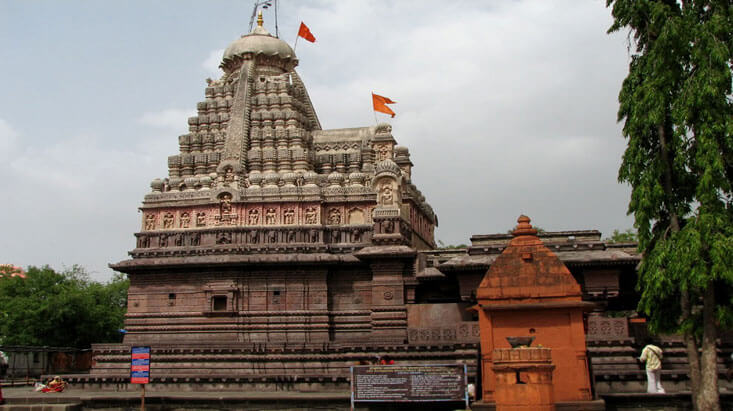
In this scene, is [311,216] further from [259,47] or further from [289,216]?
[259,47]

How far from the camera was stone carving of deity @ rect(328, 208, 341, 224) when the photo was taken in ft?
96.4

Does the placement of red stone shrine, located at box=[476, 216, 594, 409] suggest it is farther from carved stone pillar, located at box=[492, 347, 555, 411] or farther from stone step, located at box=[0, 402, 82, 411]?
stone step, located at box=[0, 402, 82, 411]

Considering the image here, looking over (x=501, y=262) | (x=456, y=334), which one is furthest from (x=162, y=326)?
(x=501, y=262)

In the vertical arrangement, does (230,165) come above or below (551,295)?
above

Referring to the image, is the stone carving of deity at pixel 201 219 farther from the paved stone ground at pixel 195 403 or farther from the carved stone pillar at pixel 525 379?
the carved stone pillar at pixel 525 379

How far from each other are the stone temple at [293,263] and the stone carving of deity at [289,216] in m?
0.06

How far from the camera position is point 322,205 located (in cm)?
2931

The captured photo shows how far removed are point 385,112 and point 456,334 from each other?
1403cm

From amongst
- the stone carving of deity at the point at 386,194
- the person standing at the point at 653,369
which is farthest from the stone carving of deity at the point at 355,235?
the person standing at the point at 653,369

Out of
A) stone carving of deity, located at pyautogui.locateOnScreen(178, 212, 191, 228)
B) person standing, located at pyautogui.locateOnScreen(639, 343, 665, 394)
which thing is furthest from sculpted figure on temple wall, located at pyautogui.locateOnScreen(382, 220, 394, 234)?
person standing, located at pyautogui.locateOnScreen(639, 343, 665, 394)

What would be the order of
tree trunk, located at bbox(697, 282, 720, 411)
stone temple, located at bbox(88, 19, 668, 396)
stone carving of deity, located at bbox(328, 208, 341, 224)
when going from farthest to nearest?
stone carving of deity, located at bbox(328, 208, 341, 224)
stone temple, located at bbox(88, 19, 668, 396)
tree trunk, located at bbox(697, 282, 720, 411)

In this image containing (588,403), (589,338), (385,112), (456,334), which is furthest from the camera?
(385,112)

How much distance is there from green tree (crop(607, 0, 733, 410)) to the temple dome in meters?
22.4

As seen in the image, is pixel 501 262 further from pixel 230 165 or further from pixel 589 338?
pixel 230 165
